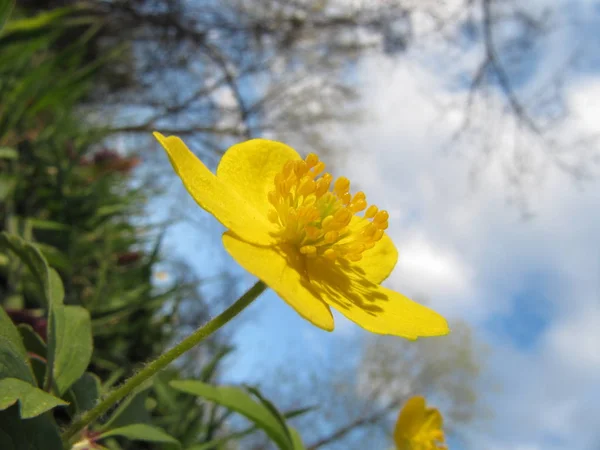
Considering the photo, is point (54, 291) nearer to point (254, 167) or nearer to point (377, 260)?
point (254, 167)

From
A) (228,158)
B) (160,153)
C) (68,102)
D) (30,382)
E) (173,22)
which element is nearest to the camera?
(30,382)

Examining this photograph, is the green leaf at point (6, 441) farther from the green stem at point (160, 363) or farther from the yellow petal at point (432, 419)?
the yellow petal at point (432, 419)

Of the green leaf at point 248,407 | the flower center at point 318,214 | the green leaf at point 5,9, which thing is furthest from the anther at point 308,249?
the green leaf at point 5,9

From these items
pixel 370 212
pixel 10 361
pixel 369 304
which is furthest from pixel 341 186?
pixel 10 361

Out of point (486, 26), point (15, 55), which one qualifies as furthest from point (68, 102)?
point (486, 26)

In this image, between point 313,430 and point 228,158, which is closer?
point 228,158

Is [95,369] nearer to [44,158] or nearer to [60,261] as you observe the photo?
[60,261]

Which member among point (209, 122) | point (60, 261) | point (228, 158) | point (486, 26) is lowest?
point (60, 261)
